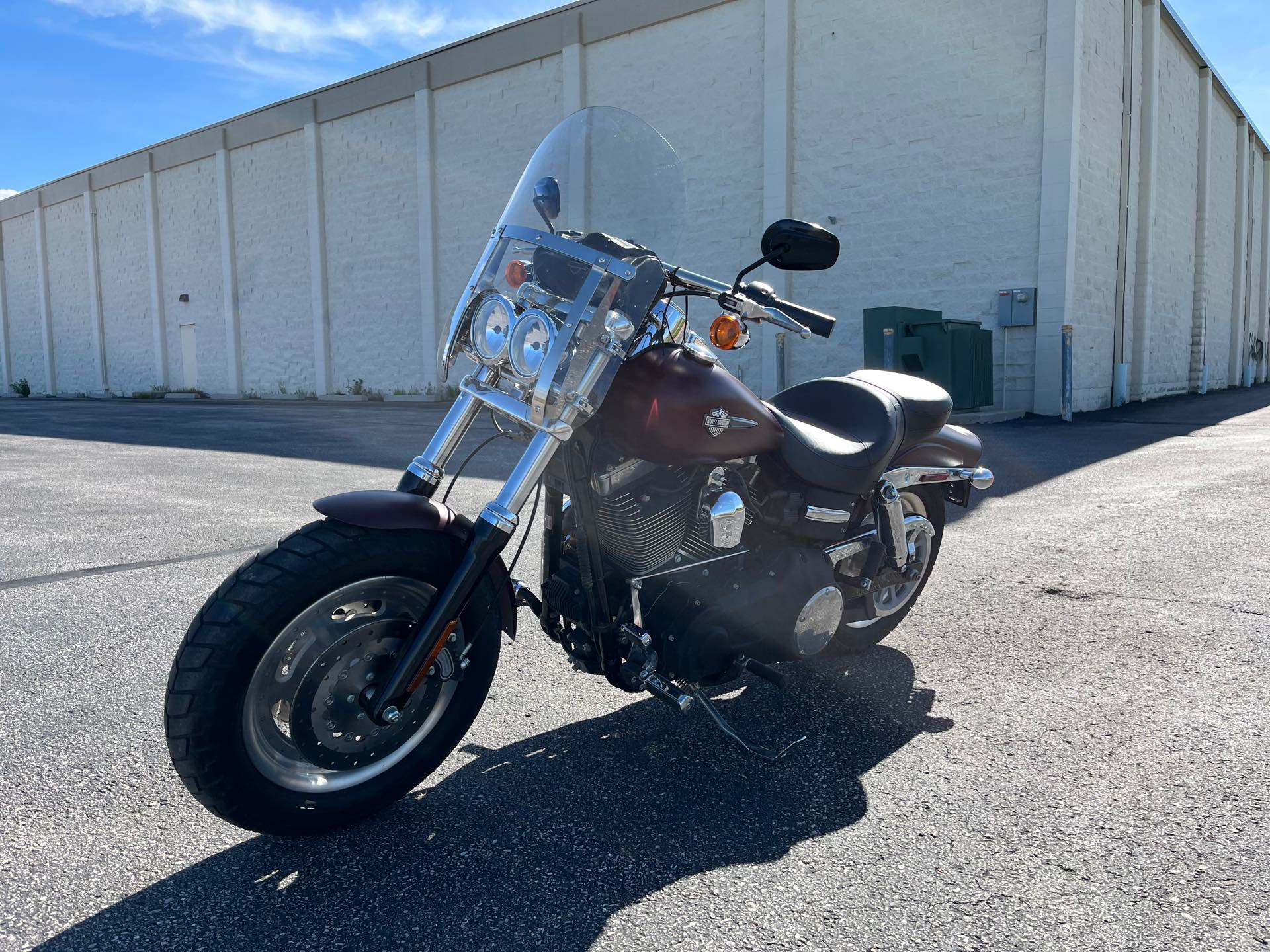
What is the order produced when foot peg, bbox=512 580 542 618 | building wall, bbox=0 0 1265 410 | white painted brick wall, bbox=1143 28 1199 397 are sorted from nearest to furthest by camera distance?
1. foot peg, bbox=512 580 542 618
2. building wall, bbox=0 0 1265 410
3. white painted brick wall, bbox=1143 28 1199 397

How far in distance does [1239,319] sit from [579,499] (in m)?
31.4

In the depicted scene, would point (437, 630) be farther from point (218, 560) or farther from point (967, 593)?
point (218, 560)

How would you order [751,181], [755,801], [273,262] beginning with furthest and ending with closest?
[273,262]
[751,181]
[755,801]

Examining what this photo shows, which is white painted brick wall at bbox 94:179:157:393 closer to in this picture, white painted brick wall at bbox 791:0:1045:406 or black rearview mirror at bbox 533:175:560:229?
white painted brick wall at bbox 791:0:1045:406

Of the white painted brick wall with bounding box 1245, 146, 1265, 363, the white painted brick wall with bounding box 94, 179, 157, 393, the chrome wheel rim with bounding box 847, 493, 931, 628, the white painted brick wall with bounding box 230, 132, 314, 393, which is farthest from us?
the white painted brick wall with bounding box 94, 179, 157, 393

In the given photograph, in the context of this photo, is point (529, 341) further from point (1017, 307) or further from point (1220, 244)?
point (1220, 244)

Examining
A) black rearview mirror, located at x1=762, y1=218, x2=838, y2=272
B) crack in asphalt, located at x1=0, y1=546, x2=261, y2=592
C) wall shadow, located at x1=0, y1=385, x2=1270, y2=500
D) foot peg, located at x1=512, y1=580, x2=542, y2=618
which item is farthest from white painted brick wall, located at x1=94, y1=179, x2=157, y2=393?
black rearview mirror, located at x1=762, y1=218, x2=838, y2=272

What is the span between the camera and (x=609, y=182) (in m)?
2.88

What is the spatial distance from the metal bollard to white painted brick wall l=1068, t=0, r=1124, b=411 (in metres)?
0.67

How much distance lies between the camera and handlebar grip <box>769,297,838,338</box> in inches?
108

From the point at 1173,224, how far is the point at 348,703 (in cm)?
2262

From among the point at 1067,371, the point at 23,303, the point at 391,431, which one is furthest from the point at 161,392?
the point at 1067,371

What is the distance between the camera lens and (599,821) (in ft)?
7.95

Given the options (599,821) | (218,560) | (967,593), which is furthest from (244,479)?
(599,821)
